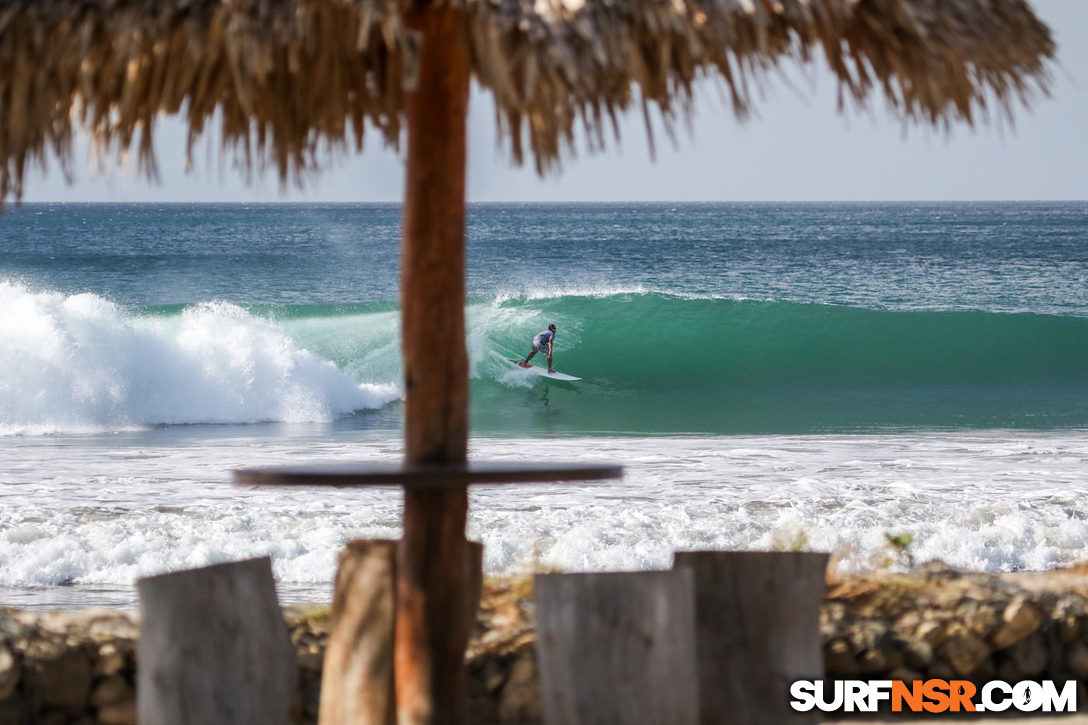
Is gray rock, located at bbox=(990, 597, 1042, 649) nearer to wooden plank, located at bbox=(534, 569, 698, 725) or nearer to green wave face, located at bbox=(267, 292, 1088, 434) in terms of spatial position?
wooden plank, located at bbox=(534, 569, 698, 725)

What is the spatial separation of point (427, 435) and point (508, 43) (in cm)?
100

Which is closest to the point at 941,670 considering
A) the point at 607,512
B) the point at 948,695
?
the point at 948,695

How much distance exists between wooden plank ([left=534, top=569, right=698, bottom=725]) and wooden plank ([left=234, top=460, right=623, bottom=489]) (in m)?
0.25

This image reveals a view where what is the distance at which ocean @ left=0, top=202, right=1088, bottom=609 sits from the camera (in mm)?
6980

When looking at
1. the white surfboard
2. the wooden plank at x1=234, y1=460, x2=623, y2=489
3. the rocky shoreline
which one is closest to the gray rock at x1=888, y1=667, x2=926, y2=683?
the rocky shoreline

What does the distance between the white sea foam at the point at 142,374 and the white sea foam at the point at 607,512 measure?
4108mm

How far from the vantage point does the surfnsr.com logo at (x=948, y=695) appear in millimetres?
4168

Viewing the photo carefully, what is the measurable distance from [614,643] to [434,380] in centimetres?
78

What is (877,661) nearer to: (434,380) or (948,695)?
(948,695)

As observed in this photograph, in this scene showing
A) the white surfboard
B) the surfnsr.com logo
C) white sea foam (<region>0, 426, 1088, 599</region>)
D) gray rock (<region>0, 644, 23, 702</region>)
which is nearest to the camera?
gray rock (<region>0, 644, 23, 702</region>)

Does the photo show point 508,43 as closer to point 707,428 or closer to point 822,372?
point 707,428

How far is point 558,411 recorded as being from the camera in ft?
55.9

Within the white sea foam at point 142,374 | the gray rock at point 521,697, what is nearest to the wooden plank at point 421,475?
the gray rock at point 521,697

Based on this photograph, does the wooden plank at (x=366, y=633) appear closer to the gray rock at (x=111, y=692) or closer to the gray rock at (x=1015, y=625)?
the gray rock at (x=111, y=692)
